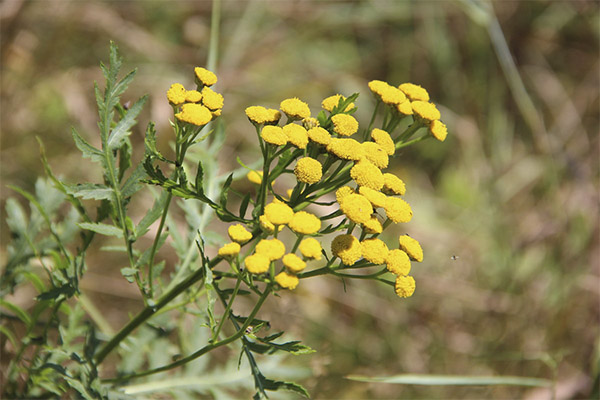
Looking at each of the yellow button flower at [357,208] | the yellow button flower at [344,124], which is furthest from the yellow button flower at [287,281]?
the yellow button flower at [344,124]

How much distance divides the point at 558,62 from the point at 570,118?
0.75 metres

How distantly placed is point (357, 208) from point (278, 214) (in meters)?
0.24

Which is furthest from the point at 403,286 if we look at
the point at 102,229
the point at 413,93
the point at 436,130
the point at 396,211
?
the point at 102,229

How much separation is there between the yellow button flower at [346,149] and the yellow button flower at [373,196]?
0.10m

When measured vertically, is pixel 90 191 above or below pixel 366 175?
below

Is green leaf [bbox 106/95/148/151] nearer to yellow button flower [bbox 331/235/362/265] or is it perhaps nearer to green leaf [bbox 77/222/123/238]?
green leaf [bbox 77/222/123/238]

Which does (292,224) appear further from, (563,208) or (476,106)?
(476,106)

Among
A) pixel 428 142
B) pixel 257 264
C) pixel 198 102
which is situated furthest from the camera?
pixel 428 142

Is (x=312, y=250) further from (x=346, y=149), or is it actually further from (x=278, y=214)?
(x=346, y=149)

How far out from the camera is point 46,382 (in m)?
2.09

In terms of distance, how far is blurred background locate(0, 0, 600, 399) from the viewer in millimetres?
3918

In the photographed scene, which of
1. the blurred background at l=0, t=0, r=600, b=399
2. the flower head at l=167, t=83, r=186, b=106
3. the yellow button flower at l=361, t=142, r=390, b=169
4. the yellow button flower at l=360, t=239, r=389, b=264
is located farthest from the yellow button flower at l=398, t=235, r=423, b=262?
the blurred background at l=0, t=0, r=600, b=399

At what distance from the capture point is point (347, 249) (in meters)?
1.68

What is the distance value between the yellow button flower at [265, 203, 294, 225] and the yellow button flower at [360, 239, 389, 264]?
0.83 ft
